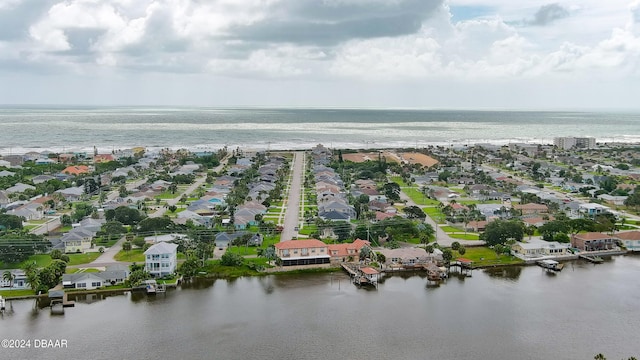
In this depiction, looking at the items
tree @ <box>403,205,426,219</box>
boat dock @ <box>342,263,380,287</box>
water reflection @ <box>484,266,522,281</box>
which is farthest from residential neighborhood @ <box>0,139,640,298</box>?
boat dock @ <box>342,263,380,287</box>

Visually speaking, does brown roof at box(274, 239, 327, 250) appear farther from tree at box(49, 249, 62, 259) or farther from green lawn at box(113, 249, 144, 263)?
tree at box(49, 249, 62, 259)

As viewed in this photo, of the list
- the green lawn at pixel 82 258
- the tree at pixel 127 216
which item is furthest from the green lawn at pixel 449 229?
the green lawn at pixel 82 258

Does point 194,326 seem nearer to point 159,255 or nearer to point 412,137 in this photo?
point 159,255

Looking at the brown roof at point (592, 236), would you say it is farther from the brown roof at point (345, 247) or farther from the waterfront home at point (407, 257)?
the brown roof at point (345, 247)

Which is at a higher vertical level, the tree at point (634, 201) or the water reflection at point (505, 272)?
the tree at point (634, 201)

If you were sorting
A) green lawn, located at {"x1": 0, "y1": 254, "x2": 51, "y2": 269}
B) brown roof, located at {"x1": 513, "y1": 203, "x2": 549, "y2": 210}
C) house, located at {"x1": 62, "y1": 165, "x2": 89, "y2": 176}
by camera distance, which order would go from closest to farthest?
green lawn, located at {"x1": 0, "y1": 254, "x2": 51, "y2": 269} < brown roof, located at {"x1": 513, "y1": 203, "x2": 549, "y2": 210} < house, located at {"x1": 62, "y1": 165, "x2": 89, "y2": 176}

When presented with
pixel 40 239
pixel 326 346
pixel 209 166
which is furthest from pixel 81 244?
pixel 209 166
